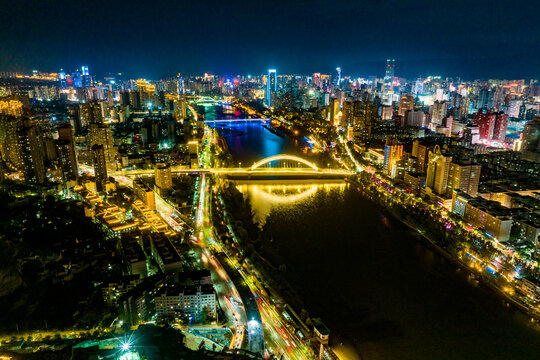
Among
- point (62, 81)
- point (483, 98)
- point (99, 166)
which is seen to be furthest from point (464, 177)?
point (62, 81)

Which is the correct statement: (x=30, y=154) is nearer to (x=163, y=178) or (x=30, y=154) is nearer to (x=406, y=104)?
(x=163, y=178)

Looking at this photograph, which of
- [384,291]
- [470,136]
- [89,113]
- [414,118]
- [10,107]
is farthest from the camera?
[414,118]

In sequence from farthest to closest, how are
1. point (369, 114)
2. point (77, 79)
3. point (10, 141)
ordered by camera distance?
point (77, 79) < point (369, 114) < point (10, 141)

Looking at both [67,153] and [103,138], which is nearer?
[67,153]

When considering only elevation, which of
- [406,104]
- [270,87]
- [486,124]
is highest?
[270,87]

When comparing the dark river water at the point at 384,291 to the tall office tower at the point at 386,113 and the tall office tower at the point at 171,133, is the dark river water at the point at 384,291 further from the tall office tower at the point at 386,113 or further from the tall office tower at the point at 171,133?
the tall office tower at the point at 386,113

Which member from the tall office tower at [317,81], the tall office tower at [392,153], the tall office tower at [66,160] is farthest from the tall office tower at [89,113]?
the tall office tower at [317,81]

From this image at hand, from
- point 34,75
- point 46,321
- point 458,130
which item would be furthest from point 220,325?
point 34,75

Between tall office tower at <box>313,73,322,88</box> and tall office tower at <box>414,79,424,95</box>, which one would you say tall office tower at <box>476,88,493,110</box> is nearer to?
tall office tower at <box>414,79,424,95</box>
